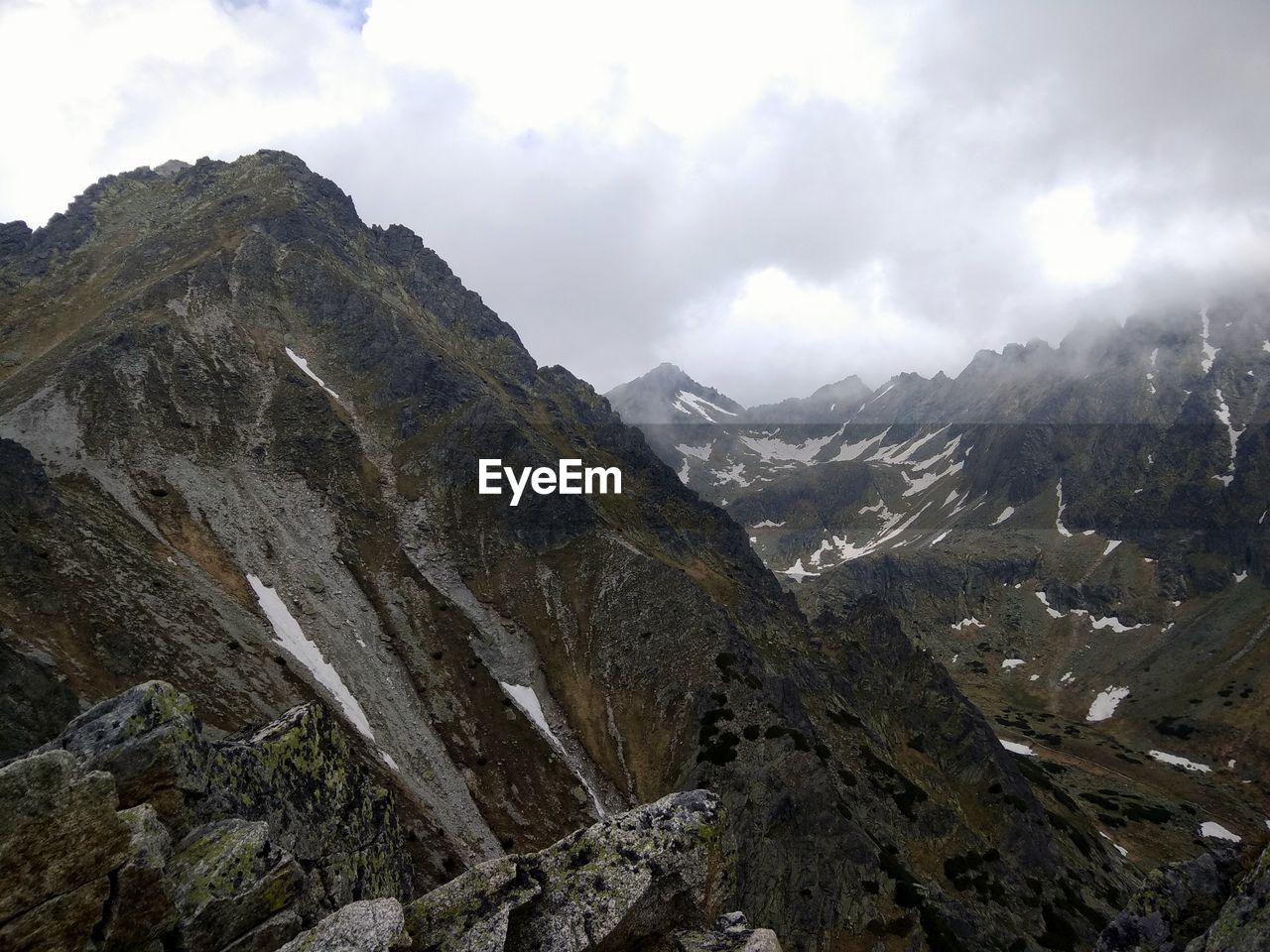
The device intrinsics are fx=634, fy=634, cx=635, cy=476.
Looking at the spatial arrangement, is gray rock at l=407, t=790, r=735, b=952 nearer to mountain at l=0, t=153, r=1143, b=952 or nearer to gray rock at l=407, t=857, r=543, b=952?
gray rock at l=407, t=857, r=543, b=952

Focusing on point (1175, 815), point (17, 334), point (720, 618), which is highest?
point (17, 334)

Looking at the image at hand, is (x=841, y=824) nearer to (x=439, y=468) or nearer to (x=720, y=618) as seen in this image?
(x=720, y=618)

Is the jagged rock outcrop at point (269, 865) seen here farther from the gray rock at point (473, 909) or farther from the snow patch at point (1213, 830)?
the snow patch at point (1213, 830)

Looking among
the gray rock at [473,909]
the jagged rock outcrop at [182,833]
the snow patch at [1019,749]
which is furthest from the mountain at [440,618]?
the snow patch at [1019,749]

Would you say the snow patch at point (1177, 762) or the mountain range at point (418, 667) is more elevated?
the mountain range at point (418, 667)

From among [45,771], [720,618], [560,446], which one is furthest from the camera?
[560,446]

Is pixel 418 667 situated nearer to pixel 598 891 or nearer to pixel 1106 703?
pixel 598 891

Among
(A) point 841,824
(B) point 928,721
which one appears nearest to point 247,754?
(A) point 841,824
